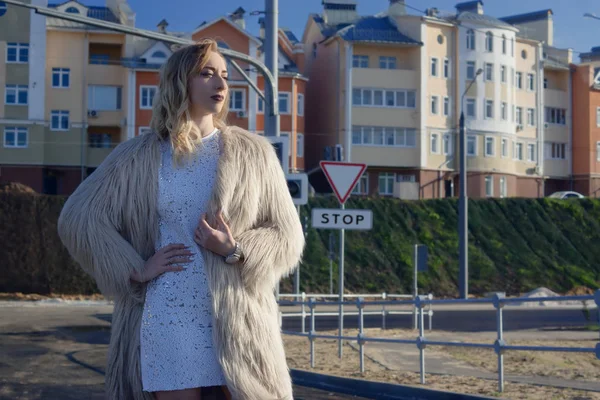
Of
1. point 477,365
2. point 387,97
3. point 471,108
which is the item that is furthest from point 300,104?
point 477,365

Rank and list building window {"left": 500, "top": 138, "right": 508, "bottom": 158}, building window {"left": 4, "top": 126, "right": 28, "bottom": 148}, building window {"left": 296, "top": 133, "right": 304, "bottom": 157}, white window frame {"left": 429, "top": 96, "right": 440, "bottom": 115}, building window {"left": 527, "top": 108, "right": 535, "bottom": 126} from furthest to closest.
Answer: building window {"left": 527, "top": 108, "right": 535, "bottom": 126}, building window {"left": 500, "top": 138, "right": 508, "bottom": 158}, white window frame {"left": 429, "top": 96, "right": 440, "bottom": 115}, building window {"left": 296, "top": 133, "right": 304, "bottom": 157}, building window {"left": 4, "top": 126, "right": 28, "bottom": 148}

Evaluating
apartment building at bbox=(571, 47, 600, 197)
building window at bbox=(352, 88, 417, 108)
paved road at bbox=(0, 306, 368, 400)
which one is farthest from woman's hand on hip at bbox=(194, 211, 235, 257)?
apartment building at bbox=(571, 47, 600, 197)

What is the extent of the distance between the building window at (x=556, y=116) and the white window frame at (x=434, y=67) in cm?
1137

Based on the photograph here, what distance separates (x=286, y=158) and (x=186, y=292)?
12256 millimetres

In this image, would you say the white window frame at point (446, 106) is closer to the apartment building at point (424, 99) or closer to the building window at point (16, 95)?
the apartment building at point (424, 99)

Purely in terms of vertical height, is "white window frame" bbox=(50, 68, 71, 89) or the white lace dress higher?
"white window frame" bbox=(50, 68, 71, 89)

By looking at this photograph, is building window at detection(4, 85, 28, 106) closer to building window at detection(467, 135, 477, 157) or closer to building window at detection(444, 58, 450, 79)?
building window at detection(444, 58, 450, 79)

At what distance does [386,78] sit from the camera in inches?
2264

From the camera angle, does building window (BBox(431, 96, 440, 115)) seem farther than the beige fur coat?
Yes

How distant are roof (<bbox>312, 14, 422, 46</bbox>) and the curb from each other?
4706cm

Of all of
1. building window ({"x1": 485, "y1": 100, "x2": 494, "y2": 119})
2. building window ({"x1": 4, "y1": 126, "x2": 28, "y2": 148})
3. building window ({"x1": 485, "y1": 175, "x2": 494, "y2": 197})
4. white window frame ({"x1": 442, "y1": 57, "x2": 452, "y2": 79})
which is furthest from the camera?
building window ({"x1": 485, "y1": 100, "x2": 494, "y2": 119})

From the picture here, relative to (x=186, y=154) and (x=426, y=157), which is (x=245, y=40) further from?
(x=186, y=154)

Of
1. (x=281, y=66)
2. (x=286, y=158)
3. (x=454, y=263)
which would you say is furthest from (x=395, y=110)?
(x=286, y=158)

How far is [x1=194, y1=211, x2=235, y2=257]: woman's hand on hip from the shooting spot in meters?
2.88
